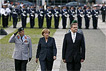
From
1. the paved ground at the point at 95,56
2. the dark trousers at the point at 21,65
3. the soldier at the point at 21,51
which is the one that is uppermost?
the soldier at the point at 21,51

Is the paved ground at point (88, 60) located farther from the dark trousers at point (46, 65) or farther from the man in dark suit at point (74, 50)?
the man in dark suit at point (74, 50)

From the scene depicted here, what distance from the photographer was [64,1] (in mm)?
66812

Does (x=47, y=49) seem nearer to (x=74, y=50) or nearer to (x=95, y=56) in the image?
(x=74, y=50)

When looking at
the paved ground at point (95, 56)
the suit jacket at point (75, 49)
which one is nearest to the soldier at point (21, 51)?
the suit jacket at point (75, 49)

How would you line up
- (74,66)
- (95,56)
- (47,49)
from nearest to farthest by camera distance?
(74,66), (47,49), (95,56)

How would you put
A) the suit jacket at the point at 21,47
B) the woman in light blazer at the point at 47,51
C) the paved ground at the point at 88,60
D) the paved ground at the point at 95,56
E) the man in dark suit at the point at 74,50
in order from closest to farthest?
the man in dark suit at the point at 74,50, the woman in light blazer at the point at 47,51, the suit jacket at the point at 21,47, the paved ground at the point at 88,60, the paved ground at the point at 95,56

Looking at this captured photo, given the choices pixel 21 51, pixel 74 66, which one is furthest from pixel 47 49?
pixel 74 66

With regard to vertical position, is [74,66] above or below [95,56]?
above

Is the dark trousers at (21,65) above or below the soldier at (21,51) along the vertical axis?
below

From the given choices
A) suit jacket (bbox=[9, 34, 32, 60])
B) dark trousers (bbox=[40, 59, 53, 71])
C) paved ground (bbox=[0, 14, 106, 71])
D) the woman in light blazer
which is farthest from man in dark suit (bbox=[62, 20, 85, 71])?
paved ground (bbox=[0, 14, 106, 71])

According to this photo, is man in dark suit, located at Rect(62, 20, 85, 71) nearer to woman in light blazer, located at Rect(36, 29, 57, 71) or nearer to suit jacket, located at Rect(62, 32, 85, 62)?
suit jacket, located at Rect(62, 32, 85, 62)

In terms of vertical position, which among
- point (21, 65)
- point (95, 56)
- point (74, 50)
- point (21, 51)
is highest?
point (74, 50)

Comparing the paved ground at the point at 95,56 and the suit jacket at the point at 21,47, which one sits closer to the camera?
the suit jacket at the point at 21,47

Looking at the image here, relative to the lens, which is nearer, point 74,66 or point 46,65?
point 74,66
